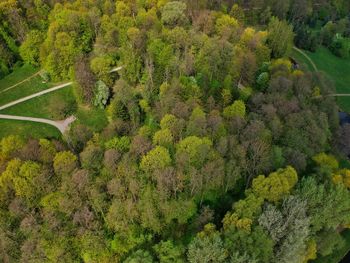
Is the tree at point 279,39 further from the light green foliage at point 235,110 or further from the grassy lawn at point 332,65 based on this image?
the light green foliage at point 235,110

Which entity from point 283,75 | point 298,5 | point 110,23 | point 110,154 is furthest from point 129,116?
point 298,5

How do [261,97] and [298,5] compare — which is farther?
[298,5]

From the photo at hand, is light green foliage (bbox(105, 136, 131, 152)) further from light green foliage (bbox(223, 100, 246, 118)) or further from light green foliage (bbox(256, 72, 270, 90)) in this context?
light green foliage (bbox(256, 72, 270, 90))

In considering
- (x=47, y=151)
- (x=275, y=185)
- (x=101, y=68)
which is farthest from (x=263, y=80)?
(x=47, y=151)

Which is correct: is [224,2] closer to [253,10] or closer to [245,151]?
[253,10]

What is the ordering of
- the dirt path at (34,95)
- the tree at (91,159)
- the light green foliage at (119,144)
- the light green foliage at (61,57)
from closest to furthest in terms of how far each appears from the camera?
1. the tree at (91,159)
2. the light green foliage at (119,144)
3. the dirt path at (34,95)
4. the light green foliage at (61,57)

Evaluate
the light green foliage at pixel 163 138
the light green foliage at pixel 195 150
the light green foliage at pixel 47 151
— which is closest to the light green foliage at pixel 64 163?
the light green foliage at pixel 47 151
